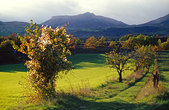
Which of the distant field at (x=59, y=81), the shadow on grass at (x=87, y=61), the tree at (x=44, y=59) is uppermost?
the tree at (x=44, y=59)

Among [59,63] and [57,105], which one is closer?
[57,105]

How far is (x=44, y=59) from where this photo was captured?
14.2m

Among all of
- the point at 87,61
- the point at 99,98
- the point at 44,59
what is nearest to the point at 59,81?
the point at 99,98

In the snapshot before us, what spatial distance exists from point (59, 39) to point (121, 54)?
18956mm

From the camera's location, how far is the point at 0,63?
2697 inches

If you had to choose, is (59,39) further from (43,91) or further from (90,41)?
(90,41)

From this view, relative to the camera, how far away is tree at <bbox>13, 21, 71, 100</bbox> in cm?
1391

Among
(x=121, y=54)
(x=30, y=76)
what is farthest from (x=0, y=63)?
(x=30, y=76)

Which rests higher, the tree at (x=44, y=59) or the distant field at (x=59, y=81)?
the tree at (x=44, y=59)

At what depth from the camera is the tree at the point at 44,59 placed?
45.6 feet

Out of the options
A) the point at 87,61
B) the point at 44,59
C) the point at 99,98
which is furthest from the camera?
the point at 87,61

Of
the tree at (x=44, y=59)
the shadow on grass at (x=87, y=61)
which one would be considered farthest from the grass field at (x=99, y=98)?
the shadow on grass at (x=87, y=61)

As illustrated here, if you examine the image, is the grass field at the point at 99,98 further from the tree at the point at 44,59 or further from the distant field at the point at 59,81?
the tree at the point at 44,59

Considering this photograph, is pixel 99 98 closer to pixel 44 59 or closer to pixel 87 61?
pixel 44 59
